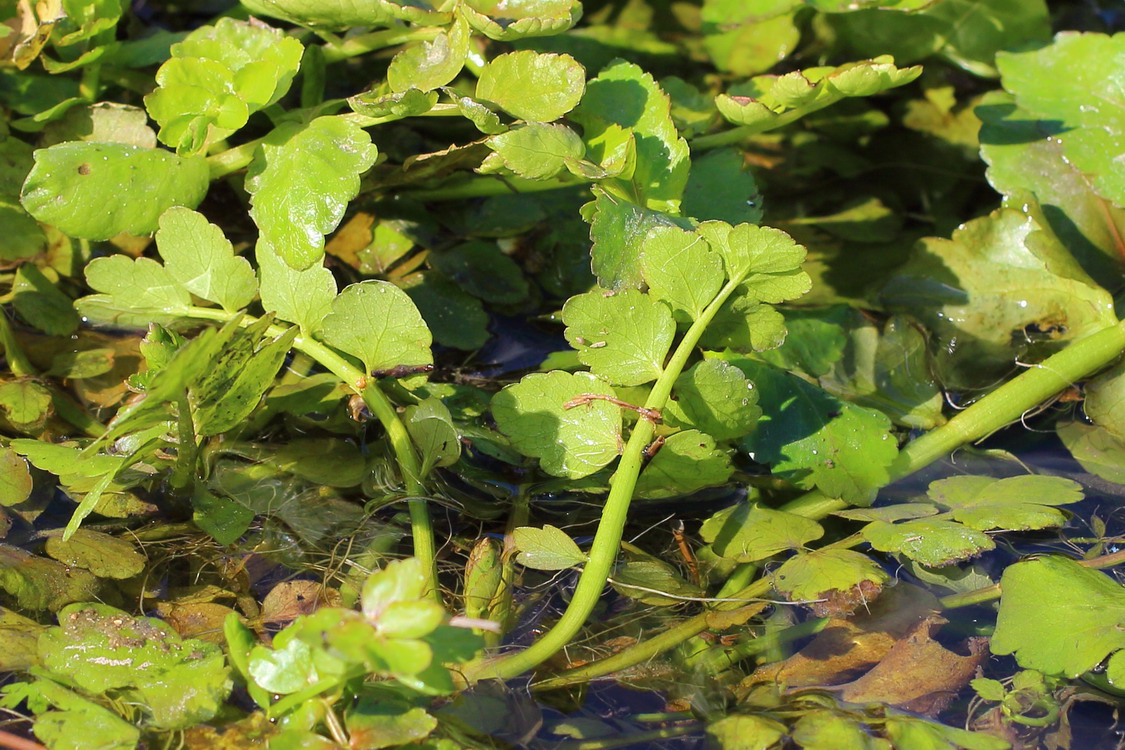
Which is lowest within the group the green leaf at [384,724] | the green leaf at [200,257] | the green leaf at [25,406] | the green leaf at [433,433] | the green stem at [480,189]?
the green leaf at [384,724]

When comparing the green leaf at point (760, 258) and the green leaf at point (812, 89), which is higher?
the green leaf at point (812, 89)

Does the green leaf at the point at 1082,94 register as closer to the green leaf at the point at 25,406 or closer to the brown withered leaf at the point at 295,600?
the brown withered leaf at the point at 295,600

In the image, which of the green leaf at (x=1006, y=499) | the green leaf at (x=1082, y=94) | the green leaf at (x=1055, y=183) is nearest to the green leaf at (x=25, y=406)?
the green leaf at (x=1006, y=499)

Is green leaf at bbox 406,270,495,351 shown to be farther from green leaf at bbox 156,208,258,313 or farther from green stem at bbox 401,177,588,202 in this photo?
green leaf at bbox 156,208,258,313

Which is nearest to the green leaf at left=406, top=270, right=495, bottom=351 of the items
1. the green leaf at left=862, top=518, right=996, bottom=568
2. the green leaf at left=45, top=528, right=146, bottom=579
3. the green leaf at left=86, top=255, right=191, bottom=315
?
the green leaf at left=86, top=255, right=191, bottom=315

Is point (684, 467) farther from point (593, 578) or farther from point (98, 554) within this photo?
point (98, 554)

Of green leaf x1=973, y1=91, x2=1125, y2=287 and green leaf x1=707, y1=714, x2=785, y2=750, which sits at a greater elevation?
green leaf x1=973, y1=91, x2=1125, y2=287
